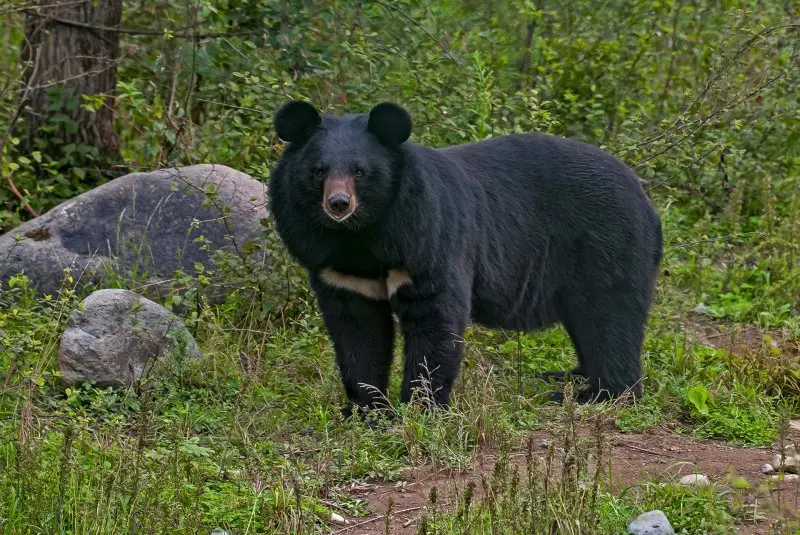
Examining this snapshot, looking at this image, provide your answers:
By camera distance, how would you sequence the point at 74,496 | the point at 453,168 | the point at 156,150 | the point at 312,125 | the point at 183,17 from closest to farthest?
the point at 74,496
the point at 312,125
the point at 453,168
the point at 156,150
the point at 183,17

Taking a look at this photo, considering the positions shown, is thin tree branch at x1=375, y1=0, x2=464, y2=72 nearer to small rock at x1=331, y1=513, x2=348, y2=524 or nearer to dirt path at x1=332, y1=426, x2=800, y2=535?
dirt path at x1=332, y1=426, x2=800, y2=535

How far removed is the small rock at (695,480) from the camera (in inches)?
165

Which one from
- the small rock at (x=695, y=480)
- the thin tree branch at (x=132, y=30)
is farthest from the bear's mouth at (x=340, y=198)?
the thin tree branch at (x=132, y=30)

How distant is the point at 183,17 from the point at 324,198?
4.39 meters

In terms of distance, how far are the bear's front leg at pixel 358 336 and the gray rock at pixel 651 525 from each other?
1.79 metres

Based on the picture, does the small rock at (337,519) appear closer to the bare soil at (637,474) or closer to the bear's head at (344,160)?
the bare soil at (637,474)

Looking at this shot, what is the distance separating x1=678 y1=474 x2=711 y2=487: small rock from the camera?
4.18m

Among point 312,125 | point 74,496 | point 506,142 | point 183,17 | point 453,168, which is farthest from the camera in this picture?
point 183,17

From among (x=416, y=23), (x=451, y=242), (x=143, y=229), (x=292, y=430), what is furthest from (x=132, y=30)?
(x=292, y=430)

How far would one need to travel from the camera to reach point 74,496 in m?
3.99

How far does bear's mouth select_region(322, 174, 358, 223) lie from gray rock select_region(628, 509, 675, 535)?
185cm

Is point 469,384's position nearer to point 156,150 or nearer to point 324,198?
point 324,198

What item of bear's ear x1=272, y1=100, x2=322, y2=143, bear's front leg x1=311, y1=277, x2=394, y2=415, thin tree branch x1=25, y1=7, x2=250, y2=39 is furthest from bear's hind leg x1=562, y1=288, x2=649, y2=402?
thin tree branch x1=25, y1=7, x2=250, y2=39

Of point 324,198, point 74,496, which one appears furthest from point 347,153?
point 74,496
